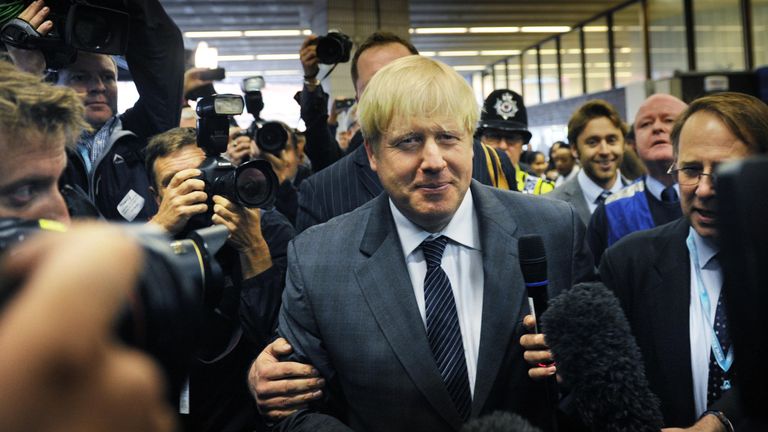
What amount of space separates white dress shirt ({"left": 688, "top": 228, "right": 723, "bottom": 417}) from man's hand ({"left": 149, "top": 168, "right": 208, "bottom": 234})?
136 cm

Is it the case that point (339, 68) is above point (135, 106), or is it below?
above

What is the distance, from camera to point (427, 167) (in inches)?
67.1

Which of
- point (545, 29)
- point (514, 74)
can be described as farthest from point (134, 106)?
point (514, 74)

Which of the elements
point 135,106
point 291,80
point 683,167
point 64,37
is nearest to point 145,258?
point 683,167

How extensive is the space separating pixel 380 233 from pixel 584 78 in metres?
17.5

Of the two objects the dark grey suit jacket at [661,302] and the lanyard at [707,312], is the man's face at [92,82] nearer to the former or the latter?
the dark grey suit jacket at [661,302]

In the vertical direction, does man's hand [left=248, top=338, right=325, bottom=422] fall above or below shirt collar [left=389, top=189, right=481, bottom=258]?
below

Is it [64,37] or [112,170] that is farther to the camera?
[112,170]

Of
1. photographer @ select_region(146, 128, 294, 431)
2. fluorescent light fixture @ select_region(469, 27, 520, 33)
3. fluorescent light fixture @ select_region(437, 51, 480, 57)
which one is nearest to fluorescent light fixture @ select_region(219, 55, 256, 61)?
fluorescent light fixture @ select_region(437, 51, 480, 57)

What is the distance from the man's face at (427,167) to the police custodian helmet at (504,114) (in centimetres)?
291

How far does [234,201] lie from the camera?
7.24 feet

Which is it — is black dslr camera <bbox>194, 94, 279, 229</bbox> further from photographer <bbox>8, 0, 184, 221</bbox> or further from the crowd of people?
photographer <bbox>8, 0, 184, 221</bbox>

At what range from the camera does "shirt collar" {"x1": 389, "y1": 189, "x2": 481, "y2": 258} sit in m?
1.76

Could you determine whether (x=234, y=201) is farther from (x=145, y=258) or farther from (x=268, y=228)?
(x=145, y=258)
